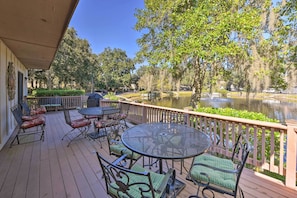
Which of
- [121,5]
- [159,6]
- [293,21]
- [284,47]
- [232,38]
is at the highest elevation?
[121,5]

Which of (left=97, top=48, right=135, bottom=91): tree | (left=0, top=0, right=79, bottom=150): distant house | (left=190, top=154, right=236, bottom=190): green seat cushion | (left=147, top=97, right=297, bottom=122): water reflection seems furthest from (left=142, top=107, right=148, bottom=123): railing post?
(left=97, top=48, right=135, bottom=91): tree

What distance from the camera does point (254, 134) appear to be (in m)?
2.41

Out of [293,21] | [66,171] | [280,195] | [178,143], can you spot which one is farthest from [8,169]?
[293,21]

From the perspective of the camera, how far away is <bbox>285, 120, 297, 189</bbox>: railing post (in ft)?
6.52

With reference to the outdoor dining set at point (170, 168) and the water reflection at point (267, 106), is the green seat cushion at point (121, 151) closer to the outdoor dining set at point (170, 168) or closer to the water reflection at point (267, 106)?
the outdoor dining set at point (170, 168)

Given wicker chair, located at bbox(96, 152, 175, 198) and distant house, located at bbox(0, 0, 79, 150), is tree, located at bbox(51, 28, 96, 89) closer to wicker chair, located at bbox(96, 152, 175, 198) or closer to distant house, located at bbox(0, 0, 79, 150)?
distant house, located at bbox(0, 0, 79, 150)

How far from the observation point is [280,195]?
187cm

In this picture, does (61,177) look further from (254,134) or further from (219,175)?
(254,134)

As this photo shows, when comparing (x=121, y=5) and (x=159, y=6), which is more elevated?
(x=121, y=5)

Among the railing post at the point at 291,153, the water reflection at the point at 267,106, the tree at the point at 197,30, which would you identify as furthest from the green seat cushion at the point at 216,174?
the water reflection at the point at 267,106

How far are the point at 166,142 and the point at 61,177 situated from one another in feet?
5.44

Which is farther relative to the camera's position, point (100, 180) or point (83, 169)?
point (83, 169)

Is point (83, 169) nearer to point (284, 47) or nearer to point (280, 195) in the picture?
point (280, 195)

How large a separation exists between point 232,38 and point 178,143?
5.22m
